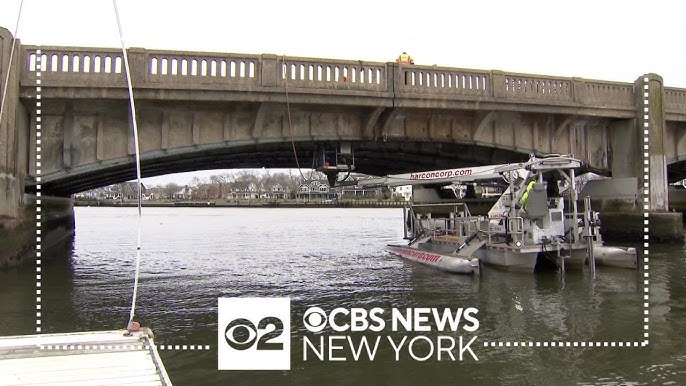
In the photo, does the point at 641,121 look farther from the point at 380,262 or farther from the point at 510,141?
the point at 380,262

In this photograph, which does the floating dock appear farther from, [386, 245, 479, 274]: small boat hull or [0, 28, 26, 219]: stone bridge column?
[386, 245, 479, 274]: small boat hull

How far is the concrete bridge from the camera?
1459 cm

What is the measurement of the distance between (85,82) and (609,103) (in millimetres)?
20220

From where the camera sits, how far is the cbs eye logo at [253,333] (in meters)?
8.15

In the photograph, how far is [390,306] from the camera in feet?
37.5

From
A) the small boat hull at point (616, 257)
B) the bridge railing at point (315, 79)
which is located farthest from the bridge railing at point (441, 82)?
the small boat hull at point (616, 257)

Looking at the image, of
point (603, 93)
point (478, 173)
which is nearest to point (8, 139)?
point (478, 173)

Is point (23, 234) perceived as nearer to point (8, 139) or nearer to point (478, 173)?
point (8, 139)

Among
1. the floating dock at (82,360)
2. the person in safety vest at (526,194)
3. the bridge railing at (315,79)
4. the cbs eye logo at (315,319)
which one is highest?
the bridge railing at (315,79)

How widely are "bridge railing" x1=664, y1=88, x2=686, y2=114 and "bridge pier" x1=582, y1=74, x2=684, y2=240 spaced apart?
3.93ft

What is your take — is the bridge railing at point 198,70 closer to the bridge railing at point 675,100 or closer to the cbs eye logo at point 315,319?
the cbs eye logo at point 315,319

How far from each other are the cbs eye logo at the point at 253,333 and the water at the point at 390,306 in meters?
0.35

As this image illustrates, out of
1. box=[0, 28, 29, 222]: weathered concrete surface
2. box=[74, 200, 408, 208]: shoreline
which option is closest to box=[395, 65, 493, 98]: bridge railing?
box=[0, 28, 29, 222]: weathered concrete surface

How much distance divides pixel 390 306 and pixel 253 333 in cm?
378
